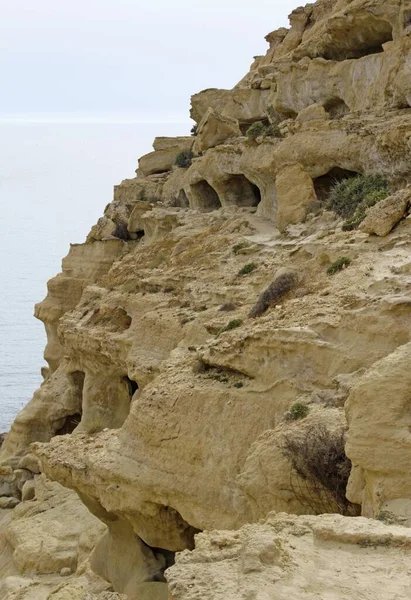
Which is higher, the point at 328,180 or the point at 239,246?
the point at 328,180

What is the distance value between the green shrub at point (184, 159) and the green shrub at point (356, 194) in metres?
13.7

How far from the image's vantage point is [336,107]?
92.0 feet

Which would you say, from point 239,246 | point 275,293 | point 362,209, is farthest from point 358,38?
point 275,293

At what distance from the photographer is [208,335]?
15.2m

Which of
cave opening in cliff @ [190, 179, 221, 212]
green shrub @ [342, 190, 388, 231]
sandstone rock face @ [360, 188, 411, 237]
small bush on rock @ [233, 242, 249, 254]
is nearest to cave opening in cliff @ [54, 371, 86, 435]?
small bush on rock @ [233, 242, 249, 254]

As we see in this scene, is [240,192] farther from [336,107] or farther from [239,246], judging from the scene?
[239,246]

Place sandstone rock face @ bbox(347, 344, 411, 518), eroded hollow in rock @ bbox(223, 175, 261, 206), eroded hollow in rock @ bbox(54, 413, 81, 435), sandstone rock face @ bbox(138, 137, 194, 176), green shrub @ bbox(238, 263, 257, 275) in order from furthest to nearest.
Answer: sandstone rock face @ bbox(138, 137, 194, 176) < eroded hollow in rock @ bbox(223, 175, 261, 206) < eroded hollow in rock @ bbox(54, 413, 81, 435) < green shrub @ bbox(238, 263, 257, 275) < sandstone rock face @ bbox(347, 344, 411, 518)

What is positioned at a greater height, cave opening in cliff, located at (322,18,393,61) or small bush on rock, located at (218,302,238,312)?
cave opening in cliff, located at (322,18,393,61)

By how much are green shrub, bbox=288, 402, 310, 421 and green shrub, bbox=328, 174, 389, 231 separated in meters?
7.65

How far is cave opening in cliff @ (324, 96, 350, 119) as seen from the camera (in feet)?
90.3

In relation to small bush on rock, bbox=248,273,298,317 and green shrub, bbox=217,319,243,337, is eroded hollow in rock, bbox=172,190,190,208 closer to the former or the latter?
small bush on rock, bbox=248,273,298,317

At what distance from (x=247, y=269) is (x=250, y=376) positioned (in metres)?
6.90

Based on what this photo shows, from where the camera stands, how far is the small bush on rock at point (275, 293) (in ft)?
45.3

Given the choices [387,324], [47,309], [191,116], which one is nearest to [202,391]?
[387,324]
